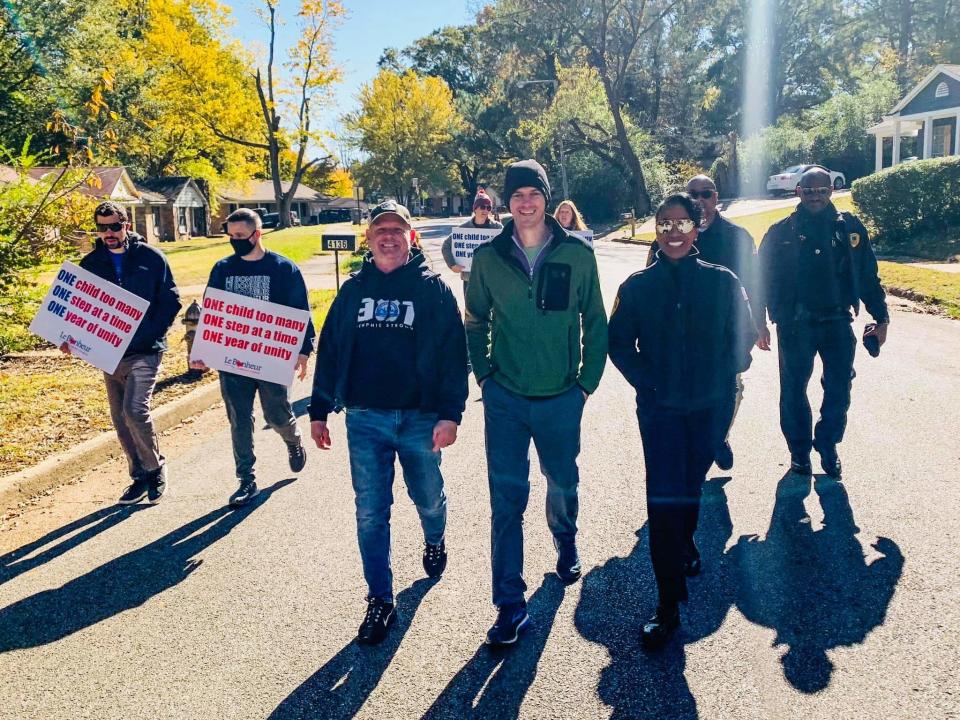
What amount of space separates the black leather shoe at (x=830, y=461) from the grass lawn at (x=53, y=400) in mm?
5828

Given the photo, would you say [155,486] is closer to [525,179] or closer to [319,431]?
[319,431]

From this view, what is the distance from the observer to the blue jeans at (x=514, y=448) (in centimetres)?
375

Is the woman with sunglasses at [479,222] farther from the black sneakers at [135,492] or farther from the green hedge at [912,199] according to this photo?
the green hedge at [912,199]

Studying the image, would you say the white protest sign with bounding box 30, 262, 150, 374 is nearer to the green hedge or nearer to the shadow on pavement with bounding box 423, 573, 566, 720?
the shadow on pavement with bounding box 423, 573, 566, 720

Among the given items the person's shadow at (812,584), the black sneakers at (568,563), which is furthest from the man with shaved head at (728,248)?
the black sneakers at (568,563)

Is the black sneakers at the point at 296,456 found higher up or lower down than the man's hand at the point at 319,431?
lower down

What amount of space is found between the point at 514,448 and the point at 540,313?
644 mm

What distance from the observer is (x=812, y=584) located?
13.4 ft

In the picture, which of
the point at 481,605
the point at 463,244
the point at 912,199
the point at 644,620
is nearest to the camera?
the point at 644,620

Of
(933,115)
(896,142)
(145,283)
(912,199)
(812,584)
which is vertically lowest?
(812,584)

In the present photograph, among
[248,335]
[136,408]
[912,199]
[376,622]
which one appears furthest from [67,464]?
[912,199]

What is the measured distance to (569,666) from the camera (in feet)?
11.3

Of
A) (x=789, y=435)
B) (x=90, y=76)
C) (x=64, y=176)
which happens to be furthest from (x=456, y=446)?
(x=90, y=76)

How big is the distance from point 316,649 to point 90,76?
127 ft
